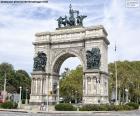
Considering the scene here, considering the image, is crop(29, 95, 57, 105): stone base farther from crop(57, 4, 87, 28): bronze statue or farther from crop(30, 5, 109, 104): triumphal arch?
crop(57, 4, 87, 28): bronze statue

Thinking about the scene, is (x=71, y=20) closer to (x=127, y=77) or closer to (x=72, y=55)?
(x=72, y=55)

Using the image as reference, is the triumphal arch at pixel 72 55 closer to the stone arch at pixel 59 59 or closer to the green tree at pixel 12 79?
the stone arch at pixel 59 59

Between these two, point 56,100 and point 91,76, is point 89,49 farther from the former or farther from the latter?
point 56,100

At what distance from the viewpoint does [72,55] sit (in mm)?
63594

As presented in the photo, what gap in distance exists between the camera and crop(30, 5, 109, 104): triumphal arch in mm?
58156

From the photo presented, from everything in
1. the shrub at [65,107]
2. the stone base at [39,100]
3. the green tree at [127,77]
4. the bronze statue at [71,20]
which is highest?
the bronze statue at [71,20]

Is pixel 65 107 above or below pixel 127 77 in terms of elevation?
below

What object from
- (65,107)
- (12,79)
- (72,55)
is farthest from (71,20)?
(12,79)

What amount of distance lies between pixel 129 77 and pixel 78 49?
3474 centimetres

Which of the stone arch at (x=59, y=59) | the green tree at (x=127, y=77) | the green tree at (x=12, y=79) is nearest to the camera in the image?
the stone arch at (x=59, y=59)

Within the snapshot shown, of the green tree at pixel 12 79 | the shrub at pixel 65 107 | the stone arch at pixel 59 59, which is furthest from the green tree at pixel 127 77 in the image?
the shrub at pixel 65 107

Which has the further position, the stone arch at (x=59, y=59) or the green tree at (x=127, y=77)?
the green tree at (x=127, y=77)

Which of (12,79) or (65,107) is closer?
(65,107)

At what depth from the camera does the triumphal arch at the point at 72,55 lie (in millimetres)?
58156
